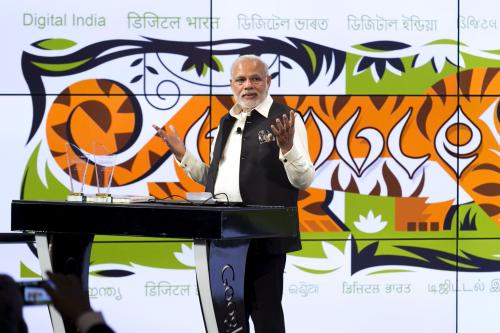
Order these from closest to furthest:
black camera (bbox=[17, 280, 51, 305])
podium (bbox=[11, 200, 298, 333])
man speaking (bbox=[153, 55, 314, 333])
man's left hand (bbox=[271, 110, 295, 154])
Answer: black camera (bbox=[17, 280, 51, 305])
podium (bbox=[11, 200, 298, 333])
man's left hand (bbox=[271, 110, 295, 154])
man speaking (bbox=[153, 55, 314, 333])

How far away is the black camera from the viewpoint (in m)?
1.71

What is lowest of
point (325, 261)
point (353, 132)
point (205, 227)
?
point (325, 261)

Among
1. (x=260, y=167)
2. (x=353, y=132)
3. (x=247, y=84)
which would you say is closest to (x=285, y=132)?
(x=260, y=167)

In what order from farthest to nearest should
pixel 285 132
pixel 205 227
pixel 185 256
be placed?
pixel 185 256 < pixel 285 132 < pixel 205 227

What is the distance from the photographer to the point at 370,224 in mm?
5555

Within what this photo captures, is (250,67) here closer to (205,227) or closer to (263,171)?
(263,171)

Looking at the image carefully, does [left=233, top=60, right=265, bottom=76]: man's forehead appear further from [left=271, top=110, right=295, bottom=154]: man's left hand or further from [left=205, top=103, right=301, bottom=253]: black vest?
[left=271, top=110, right=295, bottom=154]: man's left hand

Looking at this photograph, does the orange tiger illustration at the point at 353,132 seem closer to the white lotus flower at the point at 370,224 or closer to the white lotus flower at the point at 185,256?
the white lotus flower at the point at 370,224

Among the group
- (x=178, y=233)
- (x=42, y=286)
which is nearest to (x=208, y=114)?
(x=178, y=233)

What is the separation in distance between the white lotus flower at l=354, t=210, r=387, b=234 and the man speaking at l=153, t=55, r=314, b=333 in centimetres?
154

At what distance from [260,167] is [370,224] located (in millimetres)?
1696

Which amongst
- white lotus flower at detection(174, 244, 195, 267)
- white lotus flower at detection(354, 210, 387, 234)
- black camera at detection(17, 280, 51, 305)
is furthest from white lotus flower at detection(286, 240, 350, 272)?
black camera at detection(17, 280, 51, 305)

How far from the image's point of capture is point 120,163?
5453mm

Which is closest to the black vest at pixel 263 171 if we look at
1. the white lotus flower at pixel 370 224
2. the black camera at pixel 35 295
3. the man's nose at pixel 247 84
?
the man's nose at pixel 247 84
